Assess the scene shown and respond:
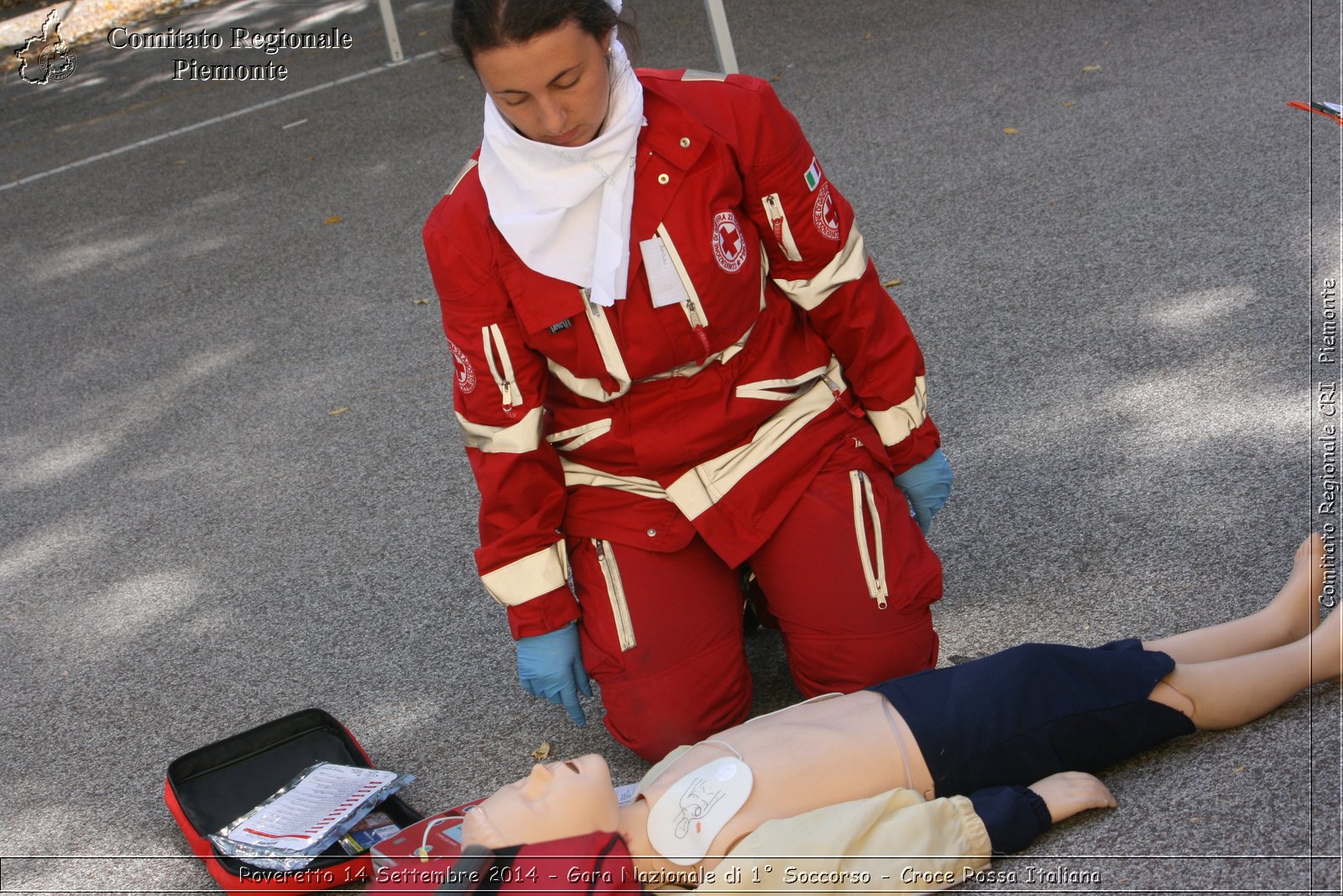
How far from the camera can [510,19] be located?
1.71 metres

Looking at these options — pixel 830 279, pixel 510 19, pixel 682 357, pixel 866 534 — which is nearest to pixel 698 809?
pixel 866 534

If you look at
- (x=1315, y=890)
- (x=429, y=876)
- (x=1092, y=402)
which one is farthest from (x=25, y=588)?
(x=1315, y=890)

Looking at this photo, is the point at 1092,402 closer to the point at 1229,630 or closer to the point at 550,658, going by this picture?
the point at 1229,630

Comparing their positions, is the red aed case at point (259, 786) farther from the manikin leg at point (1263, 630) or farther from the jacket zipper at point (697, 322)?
the manikin leg at point (1263, 630)

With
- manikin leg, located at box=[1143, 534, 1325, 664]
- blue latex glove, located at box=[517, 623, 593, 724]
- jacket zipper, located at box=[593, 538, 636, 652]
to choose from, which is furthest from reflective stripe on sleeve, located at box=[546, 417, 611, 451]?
manikin leg, located at box=[1143, 534, 1325, 664]

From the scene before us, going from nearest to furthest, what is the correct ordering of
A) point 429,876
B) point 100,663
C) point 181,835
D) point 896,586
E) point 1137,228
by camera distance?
point 429,876
point 896,586
point 181,835
point 100,663
point 1137,228

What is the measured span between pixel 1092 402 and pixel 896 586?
0.94 metres

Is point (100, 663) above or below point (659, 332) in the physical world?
below

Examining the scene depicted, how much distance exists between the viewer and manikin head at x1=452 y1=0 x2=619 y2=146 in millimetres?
1716

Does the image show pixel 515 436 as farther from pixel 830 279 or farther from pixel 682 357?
pixel 830 279

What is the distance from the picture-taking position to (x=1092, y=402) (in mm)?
2670

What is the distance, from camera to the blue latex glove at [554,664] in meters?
2.00

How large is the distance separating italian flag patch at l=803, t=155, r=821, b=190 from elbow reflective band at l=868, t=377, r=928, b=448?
0.35 m

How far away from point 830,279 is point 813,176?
0.51 feet
